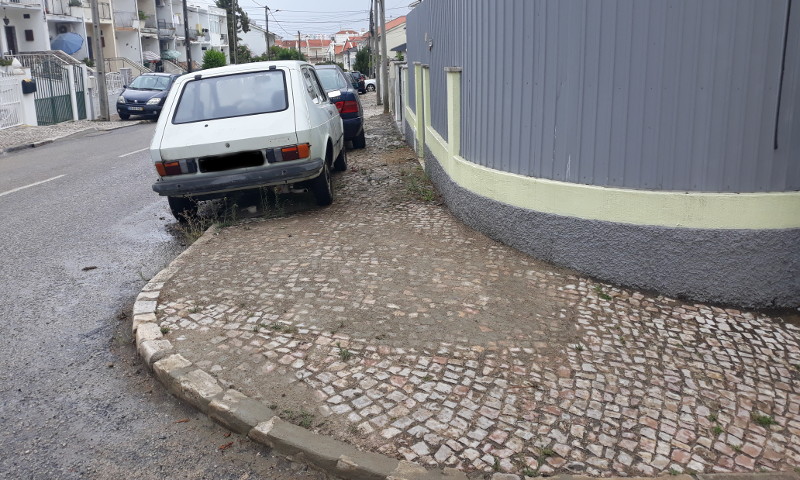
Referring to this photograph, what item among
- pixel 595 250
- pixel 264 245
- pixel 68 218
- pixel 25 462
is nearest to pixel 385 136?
pixel 68 218

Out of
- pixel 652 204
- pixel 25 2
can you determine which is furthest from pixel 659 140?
pixel 25 2

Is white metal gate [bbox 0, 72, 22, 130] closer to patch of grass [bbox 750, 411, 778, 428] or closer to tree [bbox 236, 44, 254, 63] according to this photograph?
patch of grass [bbox 750, 411, 778, 428]

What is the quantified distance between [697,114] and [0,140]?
18.9m

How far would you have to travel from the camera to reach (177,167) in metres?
7.46

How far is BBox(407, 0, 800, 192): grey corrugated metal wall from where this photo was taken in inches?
188

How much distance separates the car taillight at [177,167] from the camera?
745 cm

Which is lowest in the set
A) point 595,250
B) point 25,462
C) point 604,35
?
point 25,462

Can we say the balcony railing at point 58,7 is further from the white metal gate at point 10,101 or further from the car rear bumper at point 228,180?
the car rear bumper at point 228,180

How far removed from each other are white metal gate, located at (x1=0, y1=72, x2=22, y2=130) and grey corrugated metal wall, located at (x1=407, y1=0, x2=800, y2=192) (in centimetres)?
1981

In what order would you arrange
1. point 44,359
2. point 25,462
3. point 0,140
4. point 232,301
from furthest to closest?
point 0,140, point 232,301, point 44,359, point 25,462

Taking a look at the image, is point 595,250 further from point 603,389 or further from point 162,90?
point 162,90

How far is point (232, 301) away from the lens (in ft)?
17.7

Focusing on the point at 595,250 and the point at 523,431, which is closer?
the point at 523,431

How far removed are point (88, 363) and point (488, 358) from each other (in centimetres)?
271
